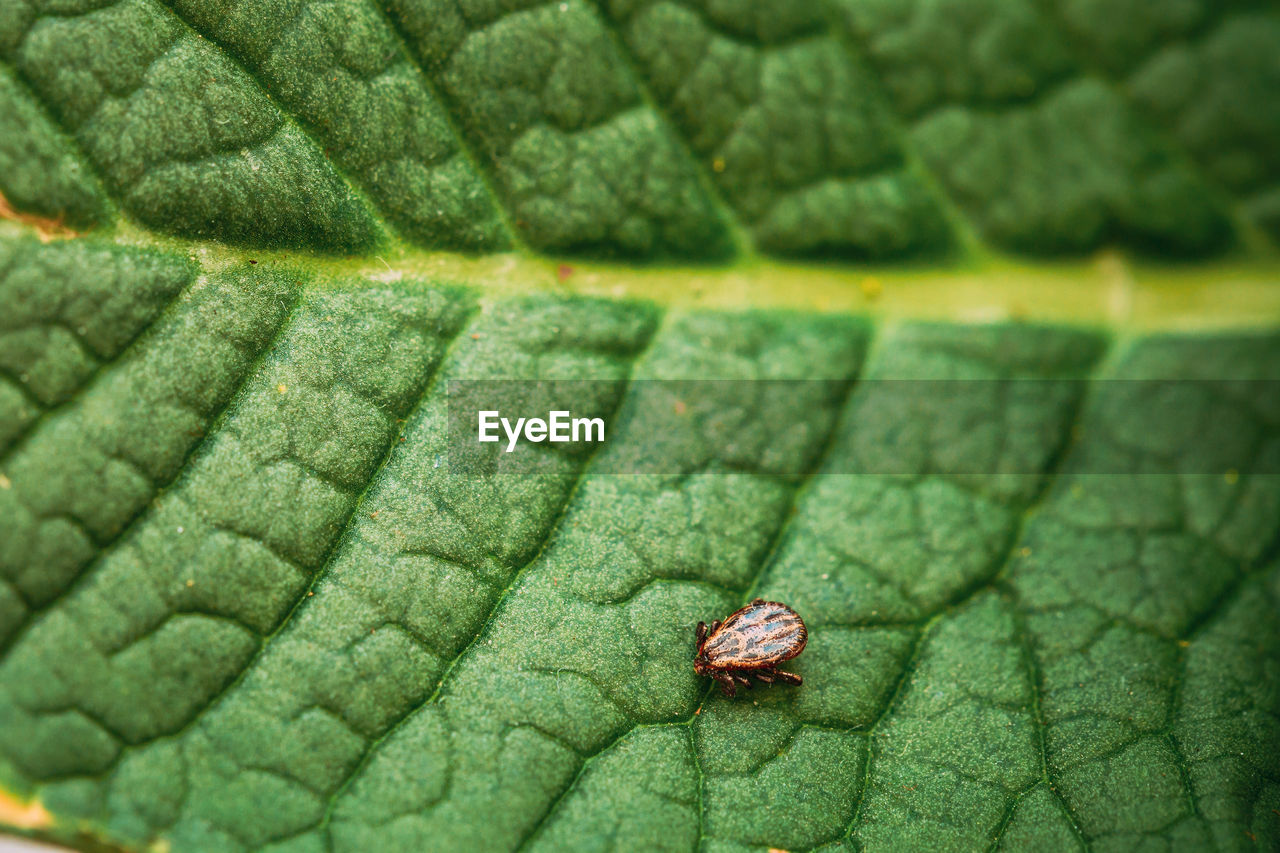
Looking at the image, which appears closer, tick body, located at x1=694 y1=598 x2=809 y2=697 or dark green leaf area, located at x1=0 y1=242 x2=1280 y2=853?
dark green leaf area, located at x1=0 y1=242 x2=1280 y2=853

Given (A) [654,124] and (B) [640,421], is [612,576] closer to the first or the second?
(B) [640,421]

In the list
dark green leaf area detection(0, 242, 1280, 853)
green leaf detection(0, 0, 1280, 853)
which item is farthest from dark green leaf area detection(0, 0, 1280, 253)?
dark green leaf area detection(0, 242, 1280, 853)

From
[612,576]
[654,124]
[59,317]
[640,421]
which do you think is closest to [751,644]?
[612,576]

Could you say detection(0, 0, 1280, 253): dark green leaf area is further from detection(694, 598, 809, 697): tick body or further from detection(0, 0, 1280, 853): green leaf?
detection(694, 598, 809, 697): tick body

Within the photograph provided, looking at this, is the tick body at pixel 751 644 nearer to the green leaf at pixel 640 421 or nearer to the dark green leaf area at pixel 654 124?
the green leaf at pixel 640 421

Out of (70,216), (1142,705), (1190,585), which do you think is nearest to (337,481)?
(70,216)

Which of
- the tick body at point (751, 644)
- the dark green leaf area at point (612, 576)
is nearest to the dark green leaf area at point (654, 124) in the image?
the dark green leaf area at point (612, 576)
